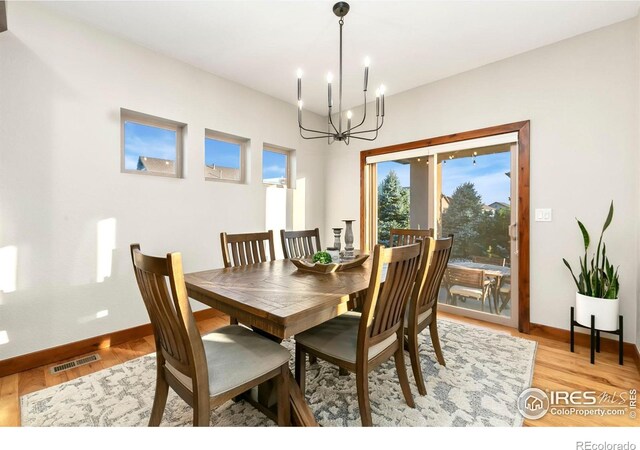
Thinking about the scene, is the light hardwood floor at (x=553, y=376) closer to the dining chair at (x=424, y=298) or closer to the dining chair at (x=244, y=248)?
the dining chair at (x=424, y=298)

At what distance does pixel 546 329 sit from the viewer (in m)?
2.68

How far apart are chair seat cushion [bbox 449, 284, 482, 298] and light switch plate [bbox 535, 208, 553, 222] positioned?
949 mm

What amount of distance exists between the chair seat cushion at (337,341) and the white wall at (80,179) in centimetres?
188

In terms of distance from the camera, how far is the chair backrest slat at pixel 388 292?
1.30 meters

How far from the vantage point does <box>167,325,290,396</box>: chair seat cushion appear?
121cm

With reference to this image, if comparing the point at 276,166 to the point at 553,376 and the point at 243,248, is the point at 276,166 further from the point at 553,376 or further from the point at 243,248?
the point at 553,376

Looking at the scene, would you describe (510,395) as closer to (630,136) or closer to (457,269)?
(457,269)

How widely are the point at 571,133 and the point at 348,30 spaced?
2128 millimetres

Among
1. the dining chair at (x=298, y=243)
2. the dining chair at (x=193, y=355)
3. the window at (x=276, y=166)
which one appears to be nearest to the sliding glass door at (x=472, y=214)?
the window at (x=276, y=166)

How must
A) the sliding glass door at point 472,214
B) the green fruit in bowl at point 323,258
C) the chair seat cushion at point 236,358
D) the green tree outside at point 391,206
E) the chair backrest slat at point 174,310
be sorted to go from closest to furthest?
the chair backrest slat at point 174,310 → the chair seat cushion at point 236,358 → the green fruit in bowl at point 323,258 → the sliding glass door at point 472,214 → the green tree outside at point 391,206

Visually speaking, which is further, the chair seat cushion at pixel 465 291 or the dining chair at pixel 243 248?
the chair seat cushion at pixel 465 291

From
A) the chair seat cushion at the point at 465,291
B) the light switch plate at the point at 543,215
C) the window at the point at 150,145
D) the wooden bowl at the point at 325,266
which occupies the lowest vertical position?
the chair seat cushion at the point at 465,291
